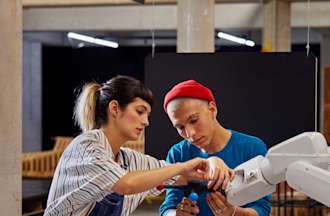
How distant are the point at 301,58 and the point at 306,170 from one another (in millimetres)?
1929

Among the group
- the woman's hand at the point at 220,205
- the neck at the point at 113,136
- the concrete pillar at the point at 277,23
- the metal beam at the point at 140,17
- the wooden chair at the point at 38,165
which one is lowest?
the wooden chair at the point at 38,165

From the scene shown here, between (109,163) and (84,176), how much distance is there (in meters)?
0.09

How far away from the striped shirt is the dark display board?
4.34 ft

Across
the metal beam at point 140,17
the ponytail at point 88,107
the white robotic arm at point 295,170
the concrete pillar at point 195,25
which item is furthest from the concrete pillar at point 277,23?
the white robotic arm at point 295,170

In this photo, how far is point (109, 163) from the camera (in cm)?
199

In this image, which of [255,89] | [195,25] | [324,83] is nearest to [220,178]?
[255,89]

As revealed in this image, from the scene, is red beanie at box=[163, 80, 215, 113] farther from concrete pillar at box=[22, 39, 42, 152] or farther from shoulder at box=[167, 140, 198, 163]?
concrete pillar at box=[22, 39, 42, 152]

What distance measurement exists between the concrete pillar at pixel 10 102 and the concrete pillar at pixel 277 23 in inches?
226

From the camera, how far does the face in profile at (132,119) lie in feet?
7.14

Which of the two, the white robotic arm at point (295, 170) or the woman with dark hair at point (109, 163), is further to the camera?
the woman with dark hair at point (109, 163)

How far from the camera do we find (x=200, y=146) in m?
2.46

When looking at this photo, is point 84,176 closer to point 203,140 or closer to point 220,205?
point 220,205

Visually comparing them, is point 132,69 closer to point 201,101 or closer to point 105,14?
point 105,14

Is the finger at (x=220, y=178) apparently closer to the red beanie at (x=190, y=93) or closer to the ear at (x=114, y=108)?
the ear at (x=114, y=108)
